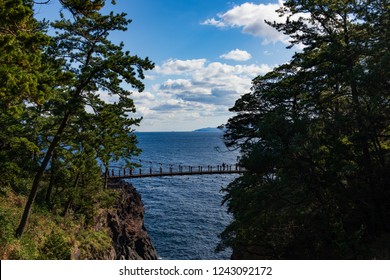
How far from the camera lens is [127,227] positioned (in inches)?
1117

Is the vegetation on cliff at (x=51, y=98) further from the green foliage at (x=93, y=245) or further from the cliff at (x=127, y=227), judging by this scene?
the cliff at (x=127, y=227)

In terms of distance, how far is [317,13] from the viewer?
12.8m

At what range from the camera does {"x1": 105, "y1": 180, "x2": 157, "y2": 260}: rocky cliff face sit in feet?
82.2

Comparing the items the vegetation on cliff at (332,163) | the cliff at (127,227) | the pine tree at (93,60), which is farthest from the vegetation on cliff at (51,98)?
the cliff at (127,227)

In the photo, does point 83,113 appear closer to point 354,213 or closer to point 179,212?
point 354,213

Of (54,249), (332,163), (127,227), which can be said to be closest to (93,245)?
(54,249)

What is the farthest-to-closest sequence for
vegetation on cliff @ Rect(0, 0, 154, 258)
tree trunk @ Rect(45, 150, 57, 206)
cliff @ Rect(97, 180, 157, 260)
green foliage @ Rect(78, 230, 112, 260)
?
cliff @ Rect(97, 180, 157, 260), green foliage @ Rect(78, 230, 112, 260), tree trunk @ Rect(45, 150, 57, 206), vegetation on cliff @ Rect(0, 0, 154, 258)

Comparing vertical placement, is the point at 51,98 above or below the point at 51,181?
above

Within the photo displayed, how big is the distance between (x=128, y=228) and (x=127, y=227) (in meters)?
0.15

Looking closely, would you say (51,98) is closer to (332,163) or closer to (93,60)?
(93,60)

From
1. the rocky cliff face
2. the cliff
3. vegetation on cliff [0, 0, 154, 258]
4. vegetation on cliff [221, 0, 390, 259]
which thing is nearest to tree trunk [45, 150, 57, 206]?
vegetation on cliff [0, 0, 154, 258]

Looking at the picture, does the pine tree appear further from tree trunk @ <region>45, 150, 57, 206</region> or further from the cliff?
the cliff

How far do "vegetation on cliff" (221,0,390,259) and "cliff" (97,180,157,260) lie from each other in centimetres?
1560
